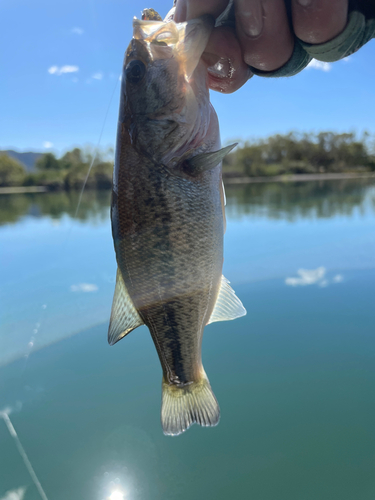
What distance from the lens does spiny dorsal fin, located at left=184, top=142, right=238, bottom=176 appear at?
1.40 meters

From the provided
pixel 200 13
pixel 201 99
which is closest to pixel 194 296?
pixel 201 99

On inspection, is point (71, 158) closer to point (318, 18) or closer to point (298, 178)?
point (298, 178)

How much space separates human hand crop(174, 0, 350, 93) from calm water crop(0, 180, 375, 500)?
462 centimetres

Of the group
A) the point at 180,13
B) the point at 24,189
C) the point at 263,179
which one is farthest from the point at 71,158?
the point at 180,13

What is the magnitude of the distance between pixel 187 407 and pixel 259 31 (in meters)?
1.73

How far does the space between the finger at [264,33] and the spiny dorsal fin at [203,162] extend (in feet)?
1.40

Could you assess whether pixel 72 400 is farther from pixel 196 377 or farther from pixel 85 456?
pixel 196 377

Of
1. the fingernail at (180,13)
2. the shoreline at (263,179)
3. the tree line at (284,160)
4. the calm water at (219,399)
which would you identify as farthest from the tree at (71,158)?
the fingernail at (180,13)

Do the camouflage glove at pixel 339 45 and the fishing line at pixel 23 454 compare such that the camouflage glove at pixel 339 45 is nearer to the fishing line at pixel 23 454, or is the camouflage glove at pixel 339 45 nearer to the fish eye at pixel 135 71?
the fish eye at pixel 135 71

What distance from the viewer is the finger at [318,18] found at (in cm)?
123

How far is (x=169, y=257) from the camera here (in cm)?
144

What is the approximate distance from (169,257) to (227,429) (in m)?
4.55

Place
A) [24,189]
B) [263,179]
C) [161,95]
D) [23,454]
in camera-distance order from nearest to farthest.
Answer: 1. [161,95]
2. [23,454]
3. [24,189]
4. [263,179]

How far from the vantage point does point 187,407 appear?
163 cm
